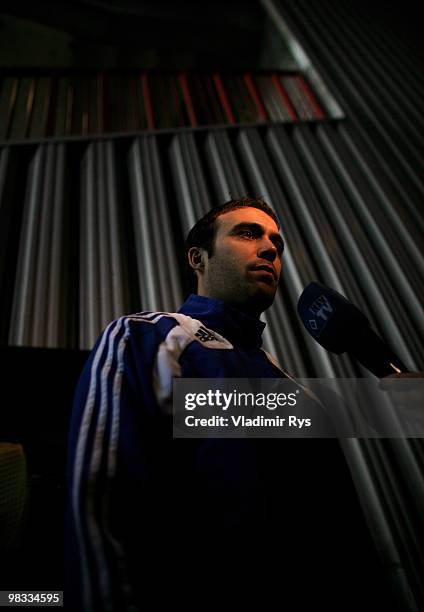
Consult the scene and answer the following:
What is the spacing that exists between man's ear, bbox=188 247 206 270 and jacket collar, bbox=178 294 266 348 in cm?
28

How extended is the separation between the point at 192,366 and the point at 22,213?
1.77m

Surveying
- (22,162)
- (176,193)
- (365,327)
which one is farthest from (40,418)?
(22,162)

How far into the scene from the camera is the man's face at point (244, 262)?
1.14 meters

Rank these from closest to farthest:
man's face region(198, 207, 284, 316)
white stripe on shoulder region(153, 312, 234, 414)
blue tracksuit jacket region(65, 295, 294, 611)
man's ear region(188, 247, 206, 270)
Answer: blue tracksuit jacket region(65, 295, 294, 611)
white stripe on shoulder region(153, 312, 234, 414)
man's face region(198, 207, 284, 316)
man's ear region(188, 247, 206, 270)

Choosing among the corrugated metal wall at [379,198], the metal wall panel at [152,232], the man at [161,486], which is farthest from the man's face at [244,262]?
the corrugated metal wall at [379,198]

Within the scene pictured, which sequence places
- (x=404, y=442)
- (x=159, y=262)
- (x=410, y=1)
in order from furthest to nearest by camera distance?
(x=410, y=1), (x=159, y=262), (x=404, y=442)

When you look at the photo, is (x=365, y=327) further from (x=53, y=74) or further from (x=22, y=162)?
(x=53, y=74)

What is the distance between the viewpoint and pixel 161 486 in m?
0.62

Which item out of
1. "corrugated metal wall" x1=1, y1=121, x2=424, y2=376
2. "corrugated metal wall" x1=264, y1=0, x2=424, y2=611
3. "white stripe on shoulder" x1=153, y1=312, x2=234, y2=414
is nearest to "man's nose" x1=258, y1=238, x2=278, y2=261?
"white stripe on shoulder" x1=153, y1=312, x2=234, y2=414

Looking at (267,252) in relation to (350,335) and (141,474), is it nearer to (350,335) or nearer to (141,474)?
(350,335)

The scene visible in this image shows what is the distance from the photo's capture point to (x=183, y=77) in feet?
10.8

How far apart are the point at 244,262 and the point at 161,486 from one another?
0.76 m

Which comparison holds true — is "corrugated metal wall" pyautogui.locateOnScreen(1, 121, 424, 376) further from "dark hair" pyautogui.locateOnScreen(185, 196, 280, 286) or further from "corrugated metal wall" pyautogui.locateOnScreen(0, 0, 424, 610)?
"dark hair" pyautogui.locateOnScreen(185, 196, 280, 286)

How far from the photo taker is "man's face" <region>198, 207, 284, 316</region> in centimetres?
114
